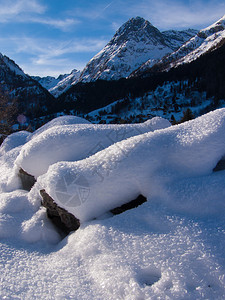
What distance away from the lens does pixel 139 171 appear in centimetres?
392

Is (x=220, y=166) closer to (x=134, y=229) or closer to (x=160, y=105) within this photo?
(x=134, y=229)

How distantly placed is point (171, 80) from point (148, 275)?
14962cm

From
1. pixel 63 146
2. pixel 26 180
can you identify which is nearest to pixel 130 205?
pixel 63 146

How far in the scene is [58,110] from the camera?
577 feet

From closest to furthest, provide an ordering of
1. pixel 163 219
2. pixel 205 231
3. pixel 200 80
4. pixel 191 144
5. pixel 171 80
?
pixel 205 231 < pixel 163 219 < pixel 191 144 < pixel 200 80 < pixel 171 80

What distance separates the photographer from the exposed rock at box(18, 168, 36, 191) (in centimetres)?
581

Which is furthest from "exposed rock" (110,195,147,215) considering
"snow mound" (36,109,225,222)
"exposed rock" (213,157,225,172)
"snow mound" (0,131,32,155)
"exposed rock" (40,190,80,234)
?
"snow mound" (0,131,32,155)

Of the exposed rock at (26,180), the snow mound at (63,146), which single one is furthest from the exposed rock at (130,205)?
the exposed rock at (26,180)

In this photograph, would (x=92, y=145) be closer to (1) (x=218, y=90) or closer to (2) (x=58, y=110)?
(1) (x=218, y=90)

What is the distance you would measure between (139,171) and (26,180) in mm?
3765

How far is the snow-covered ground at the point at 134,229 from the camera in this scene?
8.25 ft

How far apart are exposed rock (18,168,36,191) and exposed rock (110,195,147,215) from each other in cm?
307

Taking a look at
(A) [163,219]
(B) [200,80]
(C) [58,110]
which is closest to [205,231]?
(A) [163,219]

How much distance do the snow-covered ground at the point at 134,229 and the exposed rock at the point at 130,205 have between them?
13 centimetres
